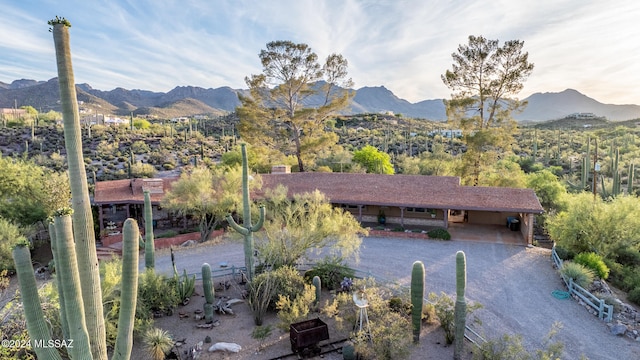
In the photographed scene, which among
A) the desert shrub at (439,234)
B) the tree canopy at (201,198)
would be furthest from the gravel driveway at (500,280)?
the tree canopy at (201,198)

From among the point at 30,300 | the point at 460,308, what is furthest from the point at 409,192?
the point at 30,300

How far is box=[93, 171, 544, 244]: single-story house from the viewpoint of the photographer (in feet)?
71.2

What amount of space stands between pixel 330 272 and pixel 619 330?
999 cm

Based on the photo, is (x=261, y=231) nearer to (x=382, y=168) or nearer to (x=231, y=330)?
(x=231, y=330)

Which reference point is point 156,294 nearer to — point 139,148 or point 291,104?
point 291,104

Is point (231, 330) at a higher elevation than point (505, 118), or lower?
lower

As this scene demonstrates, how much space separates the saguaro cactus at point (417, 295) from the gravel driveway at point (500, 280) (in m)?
1.96

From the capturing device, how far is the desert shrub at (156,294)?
13734 mm

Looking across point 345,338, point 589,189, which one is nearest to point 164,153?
point 345,338

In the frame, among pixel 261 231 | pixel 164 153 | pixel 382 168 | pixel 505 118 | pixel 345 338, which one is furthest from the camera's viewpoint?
pixel 164 153

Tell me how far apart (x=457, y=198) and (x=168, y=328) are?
16.6m

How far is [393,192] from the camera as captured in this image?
23734 mm

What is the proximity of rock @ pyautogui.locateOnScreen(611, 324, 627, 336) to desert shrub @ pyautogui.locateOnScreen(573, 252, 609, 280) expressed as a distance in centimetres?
397

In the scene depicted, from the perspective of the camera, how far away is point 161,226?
24812 mm
